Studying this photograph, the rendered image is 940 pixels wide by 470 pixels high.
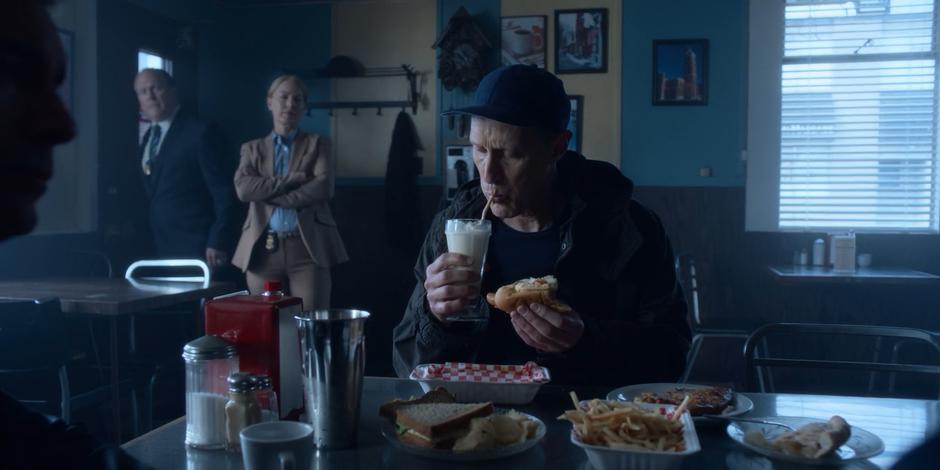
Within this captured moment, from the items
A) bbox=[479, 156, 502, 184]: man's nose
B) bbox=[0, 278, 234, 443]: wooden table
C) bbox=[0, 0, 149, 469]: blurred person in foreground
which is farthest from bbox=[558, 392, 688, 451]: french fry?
bbox=[0, 278, 234, 443]: wooden table

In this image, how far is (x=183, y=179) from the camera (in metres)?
4.80

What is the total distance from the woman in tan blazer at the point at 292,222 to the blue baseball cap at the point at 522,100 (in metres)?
2.58

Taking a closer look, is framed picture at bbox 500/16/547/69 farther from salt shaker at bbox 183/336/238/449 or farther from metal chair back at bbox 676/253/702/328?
salt shaker at bbox 183/336/238/449

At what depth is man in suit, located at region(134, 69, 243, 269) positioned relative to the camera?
471 centimetres

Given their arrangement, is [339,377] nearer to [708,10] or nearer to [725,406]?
[725,406]

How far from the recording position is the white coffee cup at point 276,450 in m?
1.03

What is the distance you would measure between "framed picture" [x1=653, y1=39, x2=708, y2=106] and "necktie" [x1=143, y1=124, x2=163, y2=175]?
341 cm

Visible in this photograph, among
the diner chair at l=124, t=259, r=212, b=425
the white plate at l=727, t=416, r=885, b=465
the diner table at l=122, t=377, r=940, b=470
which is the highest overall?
the white plate at l=727, t=416, r=885, b=465

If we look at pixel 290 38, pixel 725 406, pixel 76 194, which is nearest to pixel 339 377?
pixel 725 406

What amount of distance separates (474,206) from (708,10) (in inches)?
156

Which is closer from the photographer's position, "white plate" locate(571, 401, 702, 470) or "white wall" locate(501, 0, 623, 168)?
"white plate" locate(571, 401, 702, 470)

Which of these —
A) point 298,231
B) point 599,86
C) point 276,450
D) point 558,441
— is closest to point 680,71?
point 599,86

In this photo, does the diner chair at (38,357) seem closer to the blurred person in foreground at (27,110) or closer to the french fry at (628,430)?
the french fry at (628,430)

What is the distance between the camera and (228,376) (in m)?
1.26
